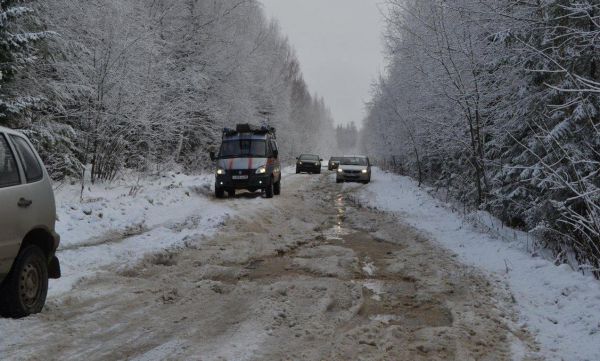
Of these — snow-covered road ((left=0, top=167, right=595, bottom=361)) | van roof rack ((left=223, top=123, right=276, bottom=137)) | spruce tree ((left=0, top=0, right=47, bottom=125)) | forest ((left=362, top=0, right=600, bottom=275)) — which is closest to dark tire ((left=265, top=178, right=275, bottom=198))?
van roof rack ((left=223, top=123, right=276, bottom=137))

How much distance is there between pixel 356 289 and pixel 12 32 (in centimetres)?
1039

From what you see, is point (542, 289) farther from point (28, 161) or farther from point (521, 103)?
point (28, 161)

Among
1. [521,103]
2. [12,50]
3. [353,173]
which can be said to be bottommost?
[353,173]

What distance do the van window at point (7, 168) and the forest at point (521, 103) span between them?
238 inches

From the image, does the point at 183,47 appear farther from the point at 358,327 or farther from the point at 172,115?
the point at 358,327

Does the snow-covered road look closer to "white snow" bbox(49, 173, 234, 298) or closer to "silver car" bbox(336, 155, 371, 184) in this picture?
"white snow" bbox(49, 173, 234, 298)

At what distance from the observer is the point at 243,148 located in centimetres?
1730

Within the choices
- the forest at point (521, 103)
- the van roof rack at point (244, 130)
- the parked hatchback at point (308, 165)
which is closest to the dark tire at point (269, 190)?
the van roof rack at point (244, 130)

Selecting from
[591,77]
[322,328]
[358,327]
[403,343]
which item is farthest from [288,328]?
[591,77]

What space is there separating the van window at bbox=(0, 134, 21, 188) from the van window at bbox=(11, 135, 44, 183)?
0.15 m

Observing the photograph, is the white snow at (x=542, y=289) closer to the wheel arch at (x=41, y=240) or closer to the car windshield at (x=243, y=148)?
the wheel arch at (x=41, y=240)

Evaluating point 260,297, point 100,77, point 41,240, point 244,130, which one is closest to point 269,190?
point 244,130

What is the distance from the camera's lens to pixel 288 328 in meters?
4.76

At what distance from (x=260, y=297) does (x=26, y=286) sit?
99.7 inches
